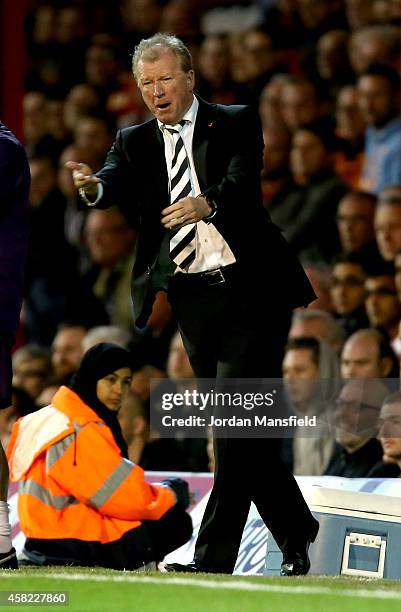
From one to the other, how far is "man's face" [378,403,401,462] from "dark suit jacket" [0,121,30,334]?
202 centimetres

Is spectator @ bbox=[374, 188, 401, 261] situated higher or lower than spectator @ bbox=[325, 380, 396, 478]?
higher

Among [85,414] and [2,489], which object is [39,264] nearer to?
[85,414]

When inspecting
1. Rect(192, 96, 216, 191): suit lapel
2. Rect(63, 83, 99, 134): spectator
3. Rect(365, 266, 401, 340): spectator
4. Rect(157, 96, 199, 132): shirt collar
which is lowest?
Rect(365, 266, 401, 340): spectator

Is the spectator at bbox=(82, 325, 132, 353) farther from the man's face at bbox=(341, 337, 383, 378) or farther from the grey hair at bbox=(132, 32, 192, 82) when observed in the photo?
the grey hair at bbox=(132, 32, 192, 82)

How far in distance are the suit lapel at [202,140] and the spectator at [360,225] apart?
118 inches

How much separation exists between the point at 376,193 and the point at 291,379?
147cm

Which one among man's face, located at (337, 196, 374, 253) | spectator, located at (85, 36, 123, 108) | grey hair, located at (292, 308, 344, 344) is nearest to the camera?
grey hair, located at (292, 308, 344, 344)

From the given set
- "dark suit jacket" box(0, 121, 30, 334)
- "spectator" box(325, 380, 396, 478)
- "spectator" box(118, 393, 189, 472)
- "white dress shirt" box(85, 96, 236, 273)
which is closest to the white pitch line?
"dark suit jacket" box(0, 121, 30, 334)

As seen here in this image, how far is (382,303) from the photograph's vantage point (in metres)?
7.43

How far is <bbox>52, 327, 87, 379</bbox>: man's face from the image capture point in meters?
8.96

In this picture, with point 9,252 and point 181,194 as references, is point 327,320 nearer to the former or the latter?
point 181,194

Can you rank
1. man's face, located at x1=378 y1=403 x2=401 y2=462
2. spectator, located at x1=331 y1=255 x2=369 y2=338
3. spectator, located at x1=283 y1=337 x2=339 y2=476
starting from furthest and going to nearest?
spectator, located at x1=331 y1=255 x2=369 y2=338 → spectator, located at x1=283 y1=337 x2=339 y2=476 → man's face, located at x1=378 y1=403 x2=401 y2=462

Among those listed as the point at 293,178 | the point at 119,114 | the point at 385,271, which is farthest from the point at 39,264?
the point at 385,271

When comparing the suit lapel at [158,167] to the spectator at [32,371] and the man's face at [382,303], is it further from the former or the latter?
the spectator at [32,371]
